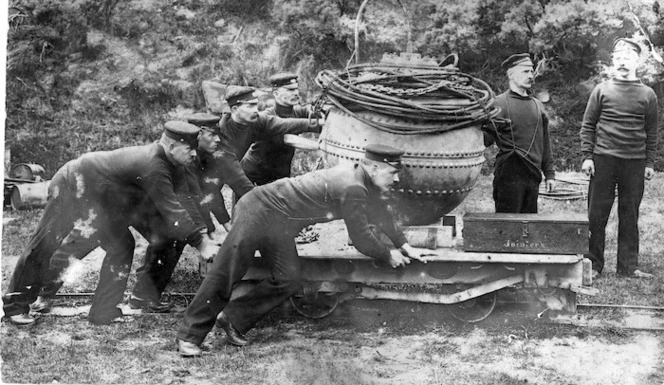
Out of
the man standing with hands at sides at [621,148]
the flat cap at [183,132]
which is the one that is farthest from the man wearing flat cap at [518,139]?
the flat cap at [183,132]

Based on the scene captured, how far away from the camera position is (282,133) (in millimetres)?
6586

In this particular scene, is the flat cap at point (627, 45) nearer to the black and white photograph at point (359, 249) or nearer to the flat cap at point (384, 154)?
the black and white photograph at point (359, 249)

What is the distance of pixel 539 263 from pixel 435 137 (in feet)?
3.84

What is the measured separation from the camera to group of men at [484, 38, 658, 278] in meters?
6.50

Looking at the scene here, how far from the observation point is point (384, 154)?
16.9ft

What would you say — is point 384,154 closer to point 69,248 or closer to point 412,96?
point 412,96

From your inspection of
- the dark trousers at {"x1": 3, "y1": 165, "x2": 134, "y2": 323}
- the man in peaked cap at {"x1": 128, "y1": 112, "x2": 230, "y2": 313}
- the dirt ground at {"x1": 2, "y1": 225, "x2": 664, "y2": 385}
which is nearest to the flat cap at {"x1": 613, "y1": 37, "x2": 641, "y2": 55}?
the dirt ground at {"x1": 2, "y1": 225, "x2": 664, "y2": 385}

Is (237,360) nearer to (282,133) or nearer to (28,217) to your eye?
(282,133)

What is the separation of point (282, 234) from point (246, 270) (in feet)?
1.11

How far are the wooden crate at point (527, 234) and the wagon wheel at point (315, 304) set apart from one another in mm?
1085

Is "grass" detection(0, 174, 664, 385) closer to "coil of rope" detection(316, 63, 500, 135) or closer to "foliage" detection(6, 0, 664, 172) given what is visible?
"coil of rope" detection(316, 63, 500, 135)

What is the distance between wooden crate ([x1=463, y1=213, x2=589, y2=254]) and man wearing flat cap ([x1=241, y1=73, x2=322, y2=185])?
1.93 m

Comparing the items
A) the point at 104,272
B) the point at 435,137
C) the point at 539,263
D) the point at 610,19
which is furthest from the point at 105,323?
the point at 610,19

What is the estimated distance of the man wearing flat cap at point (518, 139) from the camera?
6.47 metres
